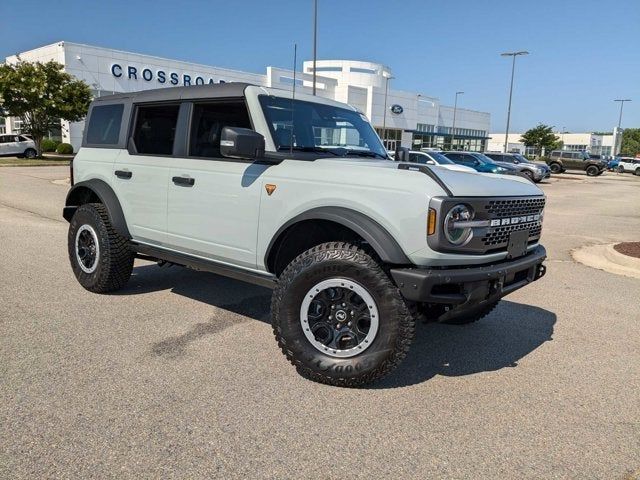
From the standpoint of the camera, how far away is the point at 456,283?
3.17 metres

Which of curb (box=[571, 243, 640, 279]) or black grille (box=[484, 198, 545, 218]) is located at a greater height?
black grille (box=[484, 198, 545, 218])

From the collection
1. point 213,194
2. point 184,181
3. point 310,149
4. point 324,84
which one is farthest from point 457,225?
point 324,84

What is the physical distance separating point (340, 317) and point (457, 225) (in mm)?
984

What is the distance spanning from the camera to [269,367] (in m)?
3.71

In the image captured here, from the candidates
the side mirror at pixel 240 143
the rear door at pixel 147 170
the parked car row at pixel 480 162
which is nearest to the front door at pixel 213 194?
the rear door at pixel 147 170

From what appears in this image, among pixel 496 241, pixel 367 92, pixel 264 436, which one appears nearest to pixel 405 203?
pixel 496 241

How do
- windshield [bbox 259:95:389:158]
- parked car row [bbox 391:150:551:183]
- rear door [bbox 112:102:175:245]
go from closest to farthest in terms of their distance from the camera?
windshield [bbox 259:95:389:158] → rear door [bbox 112:102:175:245] → parked car row [bbox 391:150:551:183]

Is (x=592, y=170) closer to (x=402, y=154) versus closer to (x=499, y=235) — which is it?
(x=402, y=154)

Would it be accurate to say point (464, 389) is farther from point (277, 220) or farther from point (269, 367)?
point (277, 220)

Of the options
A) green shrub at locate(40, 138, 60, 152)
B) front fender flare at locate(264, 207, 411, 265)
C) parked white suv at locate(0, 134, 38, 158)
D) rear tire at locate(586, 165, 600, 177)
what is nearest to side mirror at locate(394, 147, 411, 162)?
front fender flare at locate(264, 207, 411, 265)

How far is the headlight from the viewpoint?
10.2 feet

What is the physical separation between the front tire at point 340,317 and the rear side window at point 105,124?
2712mm

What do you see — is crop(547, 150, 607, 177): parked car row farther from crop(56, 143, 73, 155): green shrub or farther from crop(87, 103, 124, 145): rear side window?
crop(87, 103, 124, 145): rear side window

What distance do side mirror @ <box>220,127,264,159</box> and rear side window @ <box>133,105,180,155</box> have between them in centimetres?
120
